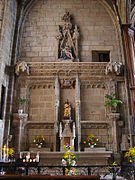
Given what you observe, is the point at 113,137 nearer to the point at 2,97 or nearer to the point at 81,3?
the point at 2,97

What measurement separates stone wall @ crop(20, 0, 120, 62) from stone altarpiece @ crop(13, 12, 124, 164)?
801mm

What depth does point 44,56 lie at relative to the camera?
12.3 meters

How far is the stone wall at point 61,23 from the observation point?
12.5 m

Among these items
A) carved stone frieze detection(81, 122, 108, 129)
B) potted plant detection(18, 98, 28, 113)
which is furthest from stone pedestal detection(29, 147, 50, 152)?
carved stone frieze detection(81, 122, 108, 129)

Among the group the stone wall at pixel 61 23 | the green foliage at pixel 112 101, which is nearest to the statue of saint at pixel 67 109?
the green foliage at pixel 112 101

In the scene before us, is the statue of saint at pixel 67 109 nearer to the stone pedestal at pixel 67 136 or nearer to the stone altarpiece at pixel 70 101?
the stone altarpiece at pixel 70 101

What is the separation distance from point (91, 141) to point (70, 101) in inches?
98.1

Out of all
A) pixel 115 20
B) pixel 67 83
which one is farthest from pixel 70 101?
pixel 115 20

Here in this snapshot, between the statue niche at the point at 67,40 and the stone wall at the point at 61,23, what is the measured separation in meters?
0.32

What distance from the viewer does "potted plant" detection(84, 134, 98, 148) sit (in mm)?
10073

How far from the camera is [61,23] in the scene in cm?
1316

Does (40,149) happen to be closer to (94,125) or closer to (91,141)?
(91,141)

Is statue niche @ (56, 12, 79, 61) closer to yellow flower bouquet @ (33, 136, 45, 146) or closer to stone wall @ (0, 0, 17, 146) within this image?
stone wall @ (0, 0, 17, 146)

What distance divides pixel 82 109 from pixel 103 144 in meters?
2.14
